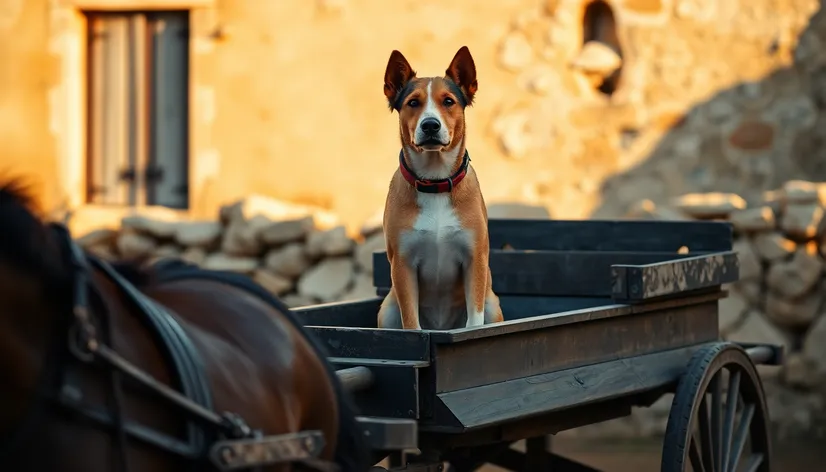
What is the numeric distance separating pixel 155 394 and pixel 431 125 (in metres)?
2.26

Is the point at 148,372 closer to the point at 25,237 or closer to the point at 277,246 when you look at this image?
the point at 25,237

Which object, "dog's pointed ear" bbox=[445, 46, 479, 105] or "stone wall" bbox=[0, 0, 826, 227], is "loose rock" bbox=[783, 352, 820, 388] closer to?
"stone wall" bbox=[0, 0, 826, 227]

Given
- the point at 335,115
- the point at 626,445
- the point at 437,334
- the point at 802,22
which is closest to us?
the point at 437,334

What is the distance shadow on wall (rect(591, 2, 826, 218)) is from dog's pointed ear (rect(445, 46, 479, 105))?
3929 millimetres

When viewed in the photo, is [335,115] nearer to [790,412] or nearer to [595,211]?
[595,211]

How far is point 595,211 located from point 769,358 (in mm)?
3395

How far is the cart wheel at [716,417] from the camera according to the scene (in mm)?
4191

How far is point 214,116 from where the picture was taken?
9047 mm

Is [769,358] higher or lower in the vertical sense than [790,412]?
higher

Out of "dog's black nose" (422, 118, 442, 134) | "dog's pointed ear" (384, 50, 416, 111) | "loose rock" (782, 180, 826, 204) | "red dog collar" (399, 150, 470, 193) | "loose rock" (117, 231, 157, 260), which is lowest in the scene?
"loose rock" (117, 231, 157, 260)

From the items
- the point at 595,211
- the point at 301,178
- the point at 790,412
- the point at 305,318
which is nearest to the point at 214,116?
the point at 301,178

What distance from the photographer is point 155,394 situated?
2221 millimetres

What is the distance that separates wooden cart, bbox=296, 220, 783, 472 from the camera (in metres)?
3.45

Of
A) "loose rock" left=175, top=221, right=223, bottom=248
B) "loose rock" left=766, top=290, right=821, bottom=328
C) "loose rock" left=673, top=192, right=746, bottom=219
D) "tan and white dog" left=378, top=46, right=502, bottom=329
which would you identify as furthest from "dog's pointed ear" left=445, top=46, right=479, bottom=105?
"loose rock" left=175, top=221, right=223, bottom=248
